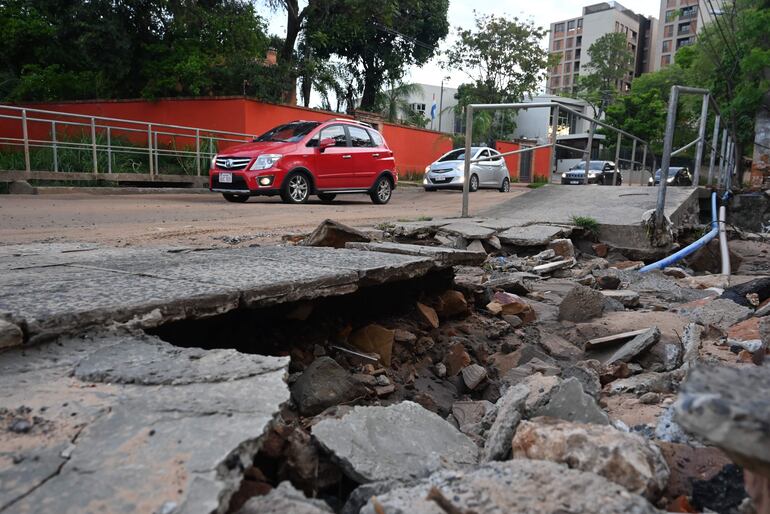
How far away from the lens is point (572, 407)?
1.75 metres

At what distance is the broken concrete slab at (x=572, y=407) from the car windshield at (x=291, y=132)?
9341 millimetres

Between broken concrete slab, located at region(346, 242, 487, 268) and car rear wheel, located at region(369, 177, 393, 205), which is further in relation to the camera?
car rear wheel, located at region(369, 177, 393, 205)

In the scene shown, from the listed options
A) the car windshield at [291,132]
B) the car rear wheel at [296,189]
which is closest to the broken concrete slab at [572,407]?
the car rear wheel at [296,189]

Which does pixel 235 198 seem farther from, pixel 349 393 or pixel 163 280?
pixel 349 393

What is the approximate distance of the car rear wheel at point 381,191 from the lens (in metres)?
12.0

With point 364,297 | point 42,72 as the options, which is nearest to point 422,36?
point 42,72

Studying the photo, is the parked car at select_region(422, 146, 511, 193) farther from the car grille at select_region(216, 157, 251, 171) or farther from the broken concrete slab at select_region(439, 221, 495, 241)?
the broken concrete slab at select_region(439, 221, 495, 241)

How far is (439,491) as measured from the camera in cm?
125

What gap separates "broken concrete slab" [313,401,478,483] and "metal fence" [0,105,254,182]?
11.7m

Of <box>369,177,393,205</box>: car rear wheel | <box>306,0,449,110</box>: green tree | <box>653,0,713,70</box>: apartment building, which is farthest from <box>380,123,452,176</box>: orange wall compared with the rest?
<box>653,0,713,70</box>: apartment building

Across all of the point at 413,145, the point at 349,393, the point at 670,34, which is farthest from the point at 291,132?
the point at 670,34

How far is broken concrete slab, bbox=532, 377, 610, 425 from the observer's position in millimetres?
1711

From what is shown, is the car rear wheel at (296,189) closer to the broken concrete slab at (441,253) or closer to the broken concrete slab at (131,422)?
the broken concrete slab at (441,253)

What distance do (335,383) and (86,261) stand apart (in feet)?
5.17
